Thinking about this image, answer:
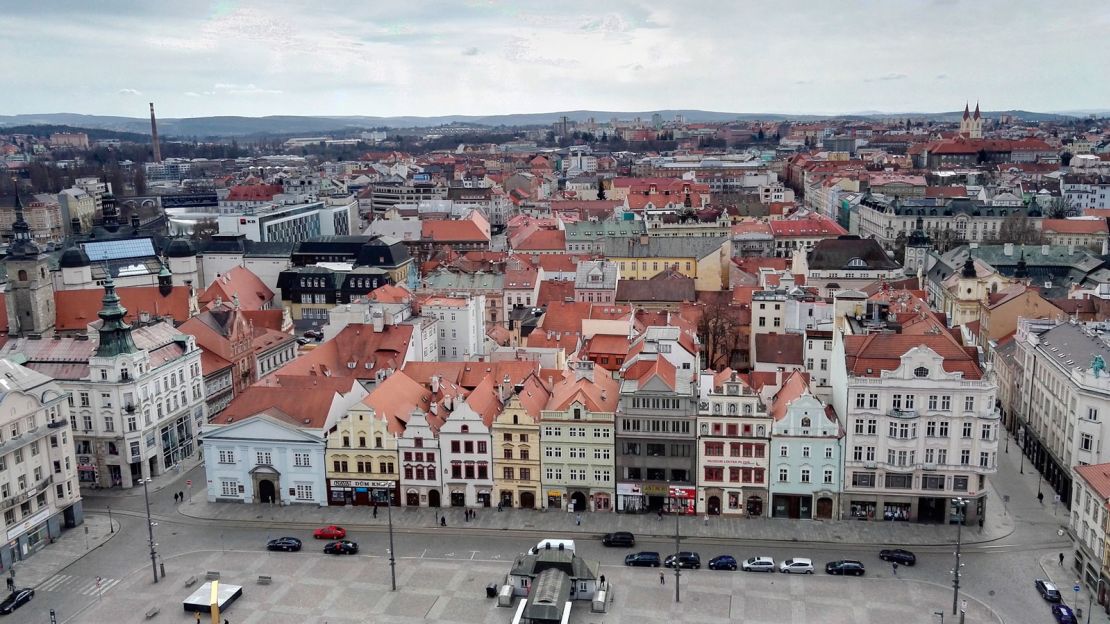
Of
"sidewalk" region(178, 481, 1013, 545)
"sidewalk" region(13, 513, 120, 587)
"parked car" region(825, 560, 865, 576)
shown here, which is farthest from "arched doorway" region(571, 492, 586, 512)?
"sidewalk" region(13, 513, 120, 587)

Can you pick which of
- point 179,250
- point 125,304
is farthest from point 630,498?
point 179,250

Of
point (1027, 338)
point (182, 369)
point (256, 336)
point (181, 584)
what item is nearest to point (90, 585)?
point (181, 584)

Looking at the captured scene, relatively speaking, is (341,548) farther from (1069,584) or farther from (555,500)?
(1069,584)

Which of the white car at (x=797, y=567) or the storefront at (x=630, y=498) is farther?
the storefront at (x=630, y=498)

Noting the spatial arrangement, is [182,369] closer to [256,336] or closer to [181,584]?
[256,336]

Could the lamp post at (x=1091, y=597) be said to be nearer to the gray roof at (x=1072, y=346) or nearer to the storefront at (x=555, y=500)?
the gray roof at (x=1072, y=346)

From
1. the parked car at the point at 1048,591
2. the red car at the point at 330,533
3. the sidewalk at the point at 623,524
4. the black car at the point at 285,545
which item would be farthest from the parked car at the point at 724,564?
the black car at the point at 285,545
